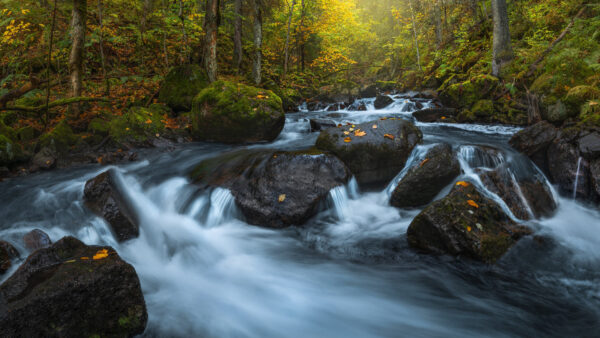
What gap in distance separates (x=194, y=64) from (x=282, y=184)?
790 centimetres

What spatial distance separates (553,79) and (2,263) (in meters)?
10.5

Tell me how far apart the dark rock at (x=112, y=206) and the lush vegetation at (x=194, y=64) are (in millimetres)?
3637

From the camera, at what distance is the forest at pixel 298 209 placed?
110 inches

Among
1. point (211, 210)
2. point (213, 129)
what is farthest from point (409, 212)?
point (213, 129)

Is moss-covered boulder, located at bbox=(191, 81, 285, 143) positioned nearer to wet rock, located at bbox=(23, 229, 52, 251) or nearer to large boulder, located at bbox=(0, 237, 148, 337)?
wet rock, located at bbox=(23, 229, 52, 251)

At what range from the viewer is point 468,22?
1709 cm

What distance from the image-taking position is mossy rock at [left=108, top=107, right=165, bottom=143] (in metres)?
7.45

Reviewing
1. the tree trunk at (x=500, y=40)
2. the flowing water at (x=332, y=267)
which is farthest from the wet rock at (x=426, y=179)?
the tree trunk at (x=500, y=40)

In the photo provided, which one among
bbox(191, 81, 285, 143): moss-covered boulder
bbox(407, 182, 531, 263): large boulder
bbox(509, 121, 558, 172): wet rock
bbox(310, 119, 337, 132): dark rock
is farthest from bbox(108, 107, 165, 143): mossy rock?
bbox(509, 121, 558, 172): wet rock

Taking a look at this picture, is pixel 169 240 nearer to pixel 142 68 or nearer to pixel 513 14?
pixel 142 68

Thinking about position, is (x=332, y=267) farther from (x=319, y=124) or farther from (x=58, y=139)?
(x=58, y=139)

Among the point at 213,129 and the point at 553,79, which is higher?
the point at 553,79

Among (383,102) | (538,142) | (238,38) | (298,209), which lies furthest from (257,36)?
(538,142)

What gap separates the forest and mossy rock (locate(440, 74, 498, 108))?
7cm
